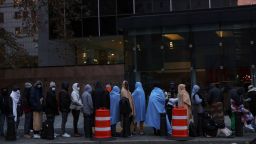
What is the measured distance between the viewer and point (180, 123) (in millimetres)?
16375

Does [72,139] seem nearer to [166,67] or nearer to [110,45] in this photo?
[166,67]

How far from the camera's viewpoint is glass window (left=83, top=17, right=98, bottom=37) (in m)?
33.1

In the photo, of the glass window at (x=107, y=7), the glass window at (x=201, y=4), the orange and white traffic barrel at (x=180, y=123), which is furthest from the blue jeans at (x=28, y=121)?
the glass window at (x=201, y=4)

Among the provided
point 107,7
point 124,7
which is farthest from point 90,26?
point 124,7

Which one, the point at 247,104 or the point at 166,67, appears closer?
the point at 247,104

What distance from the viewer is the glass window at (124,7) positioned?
32812mm

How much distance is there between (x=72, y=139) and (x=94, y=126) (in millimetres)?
827

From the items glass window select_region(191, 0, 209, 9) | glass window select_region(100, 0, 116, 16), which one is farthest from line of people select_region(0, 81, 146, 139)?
glass window select_region(100, 0, 116, 16)

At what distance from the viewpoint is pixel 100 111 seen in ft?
55.4

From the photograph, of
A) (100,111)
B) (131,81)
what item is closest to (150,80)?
(131,81)

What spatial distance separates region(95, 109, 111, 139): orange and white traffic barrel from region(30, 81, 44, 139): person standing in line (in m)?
2.31

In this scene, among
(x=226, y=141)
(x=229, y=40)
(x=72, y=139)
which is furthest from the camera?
(x=229, y=40)

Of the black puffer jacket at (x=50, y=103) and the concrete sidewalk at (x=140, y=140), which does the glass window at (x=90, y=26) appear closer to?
the black puffer jacket at (x=50, y=103)

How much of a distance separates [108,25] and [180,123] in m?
17.3
